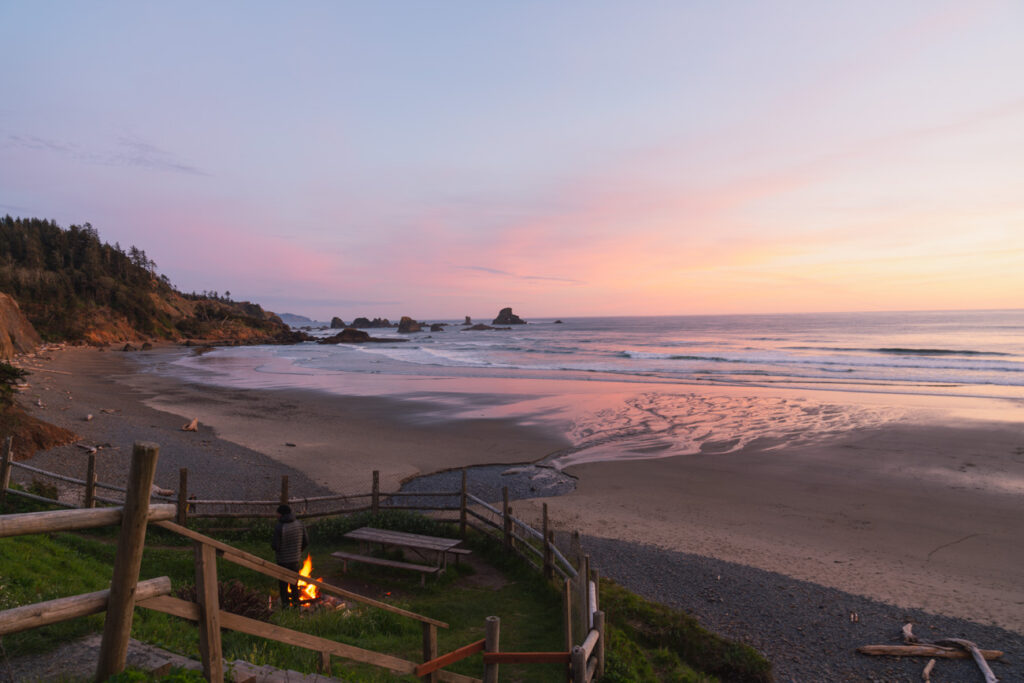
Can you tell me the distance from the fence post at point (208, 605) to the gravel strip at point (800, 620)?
21.4ft

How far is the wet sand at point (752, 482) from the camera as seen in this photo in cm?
1035

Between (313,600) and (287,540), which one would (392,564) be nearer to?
(313,600)

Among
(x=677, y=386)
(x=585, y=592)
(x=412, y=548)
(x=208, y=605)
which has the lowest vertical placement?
(x=412, y=548)

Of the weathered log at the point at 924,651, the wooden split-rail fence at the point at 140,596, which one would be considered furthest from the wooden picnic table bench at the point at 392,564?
the weathered log at the point at 924,651

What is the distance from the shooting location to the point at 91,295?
75.5 m

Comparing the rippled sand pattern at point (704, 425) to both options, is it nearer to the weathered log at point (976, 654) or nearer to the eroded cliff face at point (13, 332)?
the weathered log at point (976, 654)

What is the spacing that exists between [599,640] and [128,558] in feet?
14.0

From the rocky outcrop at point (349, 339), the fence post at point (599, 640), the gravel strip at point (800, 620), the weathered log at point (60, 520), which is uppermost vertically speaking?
the weathered log at point (60, 520)

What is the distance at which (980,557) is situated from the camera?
10.7 metres

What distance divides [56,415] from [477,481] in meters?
17.1

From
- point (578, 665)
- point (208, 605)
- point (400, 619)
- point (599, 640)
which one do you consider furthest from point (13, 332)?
point (578, 665)

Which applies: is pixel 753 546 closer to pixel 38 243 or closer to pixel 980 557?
pixel 980 557

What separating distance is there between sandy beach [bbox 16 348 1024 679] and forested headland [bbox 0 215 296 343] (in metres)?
50.3

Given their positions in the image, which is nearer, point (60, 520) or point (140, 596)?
point (60, 520)
